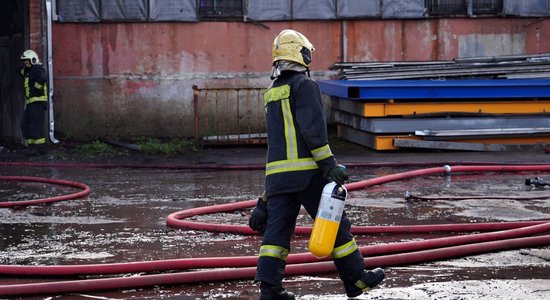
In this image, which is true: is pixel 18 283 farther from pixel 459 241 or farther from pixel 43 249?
pixel 459 241

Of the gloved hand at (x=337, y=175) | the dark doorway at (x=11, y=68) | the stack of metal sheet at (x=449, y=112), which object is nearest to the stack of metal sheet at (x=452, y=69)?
the stack of metal sheet at (x=449, y=112)

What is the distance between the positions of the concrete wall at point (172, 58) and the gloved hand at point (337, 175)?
1142cm

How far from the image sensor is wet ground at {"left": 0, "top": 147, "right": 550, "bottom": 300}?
612cm

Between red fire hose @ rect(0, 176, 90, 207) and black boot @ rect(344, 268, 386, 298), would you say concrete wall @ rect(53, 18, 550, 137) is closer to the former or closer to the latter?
red fire hose @ rect(0, 176, 90, 207)

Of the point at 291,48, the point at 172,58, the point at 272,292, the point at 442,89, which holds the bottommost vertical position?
the point at 272,292

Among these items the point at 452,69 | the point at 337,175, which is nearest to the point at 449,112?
the point at 452,69

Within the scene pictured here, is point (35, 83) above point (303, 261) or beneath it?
above

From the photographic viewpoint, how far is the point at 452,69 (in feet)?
53.3

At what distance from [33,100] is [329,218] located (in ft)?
35.3

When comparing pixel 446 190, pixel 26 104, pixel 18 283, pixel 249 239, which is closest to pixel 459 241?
pixel 249 239

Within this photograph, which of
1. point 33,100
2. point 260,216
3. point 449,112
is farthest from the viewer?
point 33,100

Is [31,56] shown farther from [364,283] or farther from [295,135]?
[364,283]

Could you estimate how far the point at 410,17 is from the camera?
17219 millimetres

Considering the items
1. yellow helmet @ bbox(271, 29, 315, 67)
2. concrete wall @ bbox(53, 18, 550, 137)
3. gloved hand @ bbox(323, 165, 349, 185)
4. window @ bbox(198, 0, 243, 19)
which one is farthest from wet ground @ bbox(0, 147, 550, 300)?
window @ bbox(198, 0, 243, 19)
